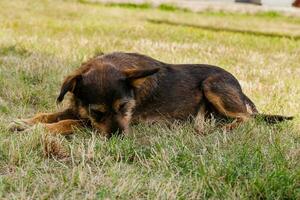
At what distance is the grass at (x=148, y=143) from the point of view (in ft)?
12.0

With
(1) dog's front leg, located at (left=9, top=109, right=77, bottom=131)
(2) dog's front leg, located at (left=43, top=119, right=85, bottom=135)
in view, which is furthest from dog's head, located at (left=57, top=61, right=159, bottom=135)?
(1) dog's front leg, located at (left=9, top=109, right=77, bottom=131)

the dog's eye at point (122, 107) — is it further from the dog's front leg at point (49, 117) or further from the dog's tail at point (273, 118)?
the dog's tail at point (273, 118)

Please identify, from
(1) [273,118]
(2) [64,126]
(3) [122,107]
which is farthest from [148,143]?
(1) [273,118]

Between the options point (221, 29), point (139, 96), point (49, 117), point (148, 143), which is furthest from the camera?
point (221, 29)

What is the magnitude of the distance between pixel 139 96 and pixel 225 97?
2.75ft

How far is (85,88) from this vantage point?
4.85 meters

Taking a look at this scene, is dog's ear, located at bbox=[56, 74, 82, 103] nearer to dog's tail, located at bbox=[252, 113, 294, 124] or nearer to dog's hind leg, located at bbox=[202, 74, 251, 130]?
dog's hind leg, located at bbox=[202, 74, 251, 130]

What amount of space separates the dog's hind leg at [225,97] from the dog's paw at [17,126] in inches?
70.8

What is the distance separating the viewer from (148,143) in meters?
4.74

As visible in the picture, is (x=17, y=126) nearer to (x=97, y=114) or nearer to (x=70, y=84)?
(x=70, y=84)

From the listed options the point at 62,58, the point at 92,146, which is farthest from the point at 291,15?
the point at 92,146

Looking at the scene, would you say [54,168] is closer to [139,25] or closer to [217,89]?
[217,89]

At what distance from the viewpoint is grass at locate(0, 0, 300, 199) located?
3.66 m

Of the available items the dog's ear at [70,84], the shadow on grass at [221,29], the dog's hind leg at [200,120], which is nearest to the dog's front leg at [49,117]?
the dog's ear at [70,84]
